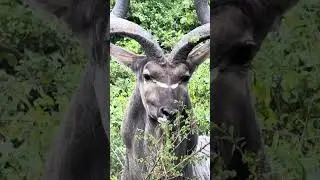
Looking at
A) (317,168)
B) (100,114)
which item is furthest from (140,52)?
(317,168)

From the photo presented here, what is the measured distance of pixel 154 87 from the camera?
6.90 feet

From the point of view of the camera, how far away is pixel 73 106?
1450 mm

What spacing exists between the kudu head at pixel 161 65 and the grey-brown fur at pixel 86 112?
1.95ft

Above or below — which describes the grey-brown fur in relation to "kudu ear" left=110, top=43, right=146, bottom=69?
below

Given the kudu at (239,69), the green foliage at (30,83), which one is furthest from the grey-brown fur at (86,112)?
the kudu at (239,69)

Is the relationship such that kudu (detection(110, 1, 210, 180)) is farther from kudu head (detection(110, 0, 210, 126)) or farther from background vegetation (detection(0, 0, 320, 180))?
background vegetation (detection(0, 0, 320, 180))

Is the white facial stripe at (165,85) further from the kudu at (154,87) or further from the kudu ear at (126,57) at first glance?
the kudu ear at (126,57)

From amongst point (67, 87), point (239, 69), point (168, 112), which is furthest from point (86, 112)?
point (168, 112)

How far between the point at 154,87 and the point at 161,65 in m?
0.11

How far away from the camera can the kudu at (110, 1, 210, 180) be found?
2.08 m

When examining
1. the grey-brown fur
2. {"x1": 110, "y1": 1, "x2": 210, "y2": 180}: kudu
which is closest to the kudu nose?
{"x1": 110, "y1": 1, "x2": 210, "y2": 180}: kudu

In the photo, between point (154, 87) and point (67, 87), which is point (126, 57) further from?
point (67, 87)

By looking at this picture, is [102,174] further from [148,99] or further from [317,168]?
[148,99]

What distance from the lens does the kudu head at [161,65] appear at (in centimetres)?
207
